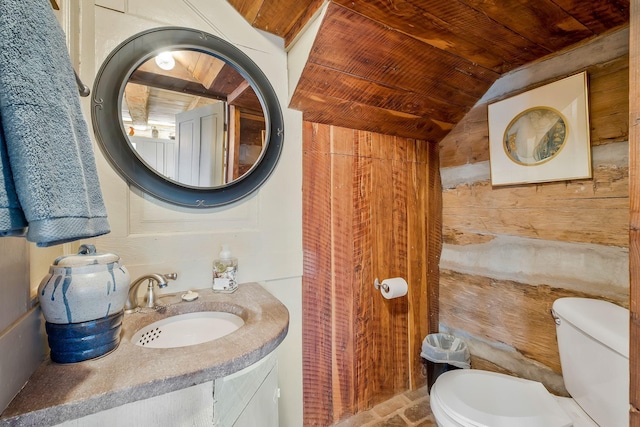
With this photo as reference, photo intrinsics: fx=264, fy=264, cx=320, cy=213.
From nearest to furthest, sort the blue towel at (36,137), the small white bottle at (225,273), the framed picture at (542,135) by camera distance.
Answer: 1. the blue towel at (36,137)
2. the small white bottle at (225,273)
3. the framed picture at (542,135)

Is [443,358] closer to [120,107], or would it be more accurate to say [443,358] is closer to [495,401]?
[495,401]

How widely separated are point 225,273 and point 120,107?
28.0 inches

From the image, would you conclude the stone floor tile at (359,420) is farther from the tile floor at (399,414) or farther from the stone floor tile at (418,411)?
the stone floor tile at (418,411)

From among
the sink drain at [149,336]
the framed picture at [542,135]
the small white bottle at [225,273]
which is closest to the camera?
the sink drain at [149,336]

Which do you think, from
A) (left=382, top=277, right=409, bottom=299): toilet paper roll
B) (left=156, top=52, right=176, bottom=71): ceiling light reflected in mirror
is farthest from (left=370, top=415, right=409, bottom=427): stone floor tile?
(left=156, top=52, right=176, bottom=71): ceiling light reflected in mirror

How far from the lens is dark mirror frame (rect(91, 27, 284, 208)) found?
92 centimetres

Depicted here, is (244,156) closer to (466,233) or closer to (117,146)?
(117,146)

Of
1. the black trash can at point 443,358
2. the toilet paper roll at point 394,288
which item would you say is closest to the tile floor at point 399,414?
the black trash can at point 443,358

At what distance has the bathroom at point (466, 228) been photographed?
973 mm

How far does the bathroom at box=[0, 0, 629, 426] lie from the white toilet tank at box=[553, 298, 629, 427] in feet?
0.54

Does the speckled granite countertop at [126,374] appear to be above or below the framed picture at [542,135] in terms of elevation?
below

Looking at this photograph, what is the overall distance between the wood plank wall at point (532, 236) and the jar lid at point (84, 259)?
5.56 ft

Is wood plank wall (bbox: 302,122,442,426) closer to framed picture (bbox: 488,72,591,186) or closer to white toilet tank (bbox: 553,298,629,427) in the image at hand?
framed picture (bbox: 488,72,591,186)

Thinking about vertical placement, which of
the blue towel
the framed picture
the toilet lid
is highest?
the framed picture
